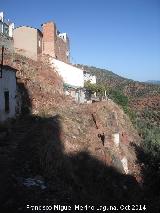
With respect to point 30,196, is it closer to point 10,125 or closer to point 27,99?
point 10,125

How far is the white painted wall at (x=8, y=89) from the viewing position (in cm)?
2042

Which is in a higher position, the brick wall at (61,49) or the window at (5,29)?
the window at (5,29)

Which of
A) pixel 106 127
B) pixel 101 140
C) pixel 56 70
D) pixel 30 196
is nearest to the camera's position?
pixel 30 196

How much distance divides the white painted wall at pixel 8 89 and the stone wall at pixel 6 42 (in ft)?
56.6

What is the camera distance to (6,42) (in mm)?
39156

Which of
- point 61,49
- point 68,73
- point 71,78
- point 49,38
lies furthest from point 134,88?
point 68,73

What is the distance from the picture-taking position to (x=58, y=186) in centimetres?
1258

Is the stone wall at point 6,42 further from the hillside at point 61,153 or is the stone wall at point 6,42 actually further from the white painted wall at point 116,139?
the white painted wall at point 116,139

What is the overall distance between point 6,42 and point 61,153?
25.9 m

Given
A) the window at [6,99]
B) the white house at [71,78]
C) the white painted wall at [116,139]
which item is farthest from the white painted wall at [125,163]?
the white house at [71,78]

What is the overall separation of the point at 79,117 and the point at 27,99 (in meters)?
4.97

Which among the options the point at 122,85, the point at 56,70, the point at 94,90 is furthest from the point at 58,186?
the point at 122,85

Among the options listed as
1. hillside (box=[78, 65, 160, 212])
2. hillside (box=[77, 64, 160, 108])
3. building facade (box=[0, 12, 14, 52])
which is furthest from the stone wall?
hillside (box=[77, 64, 160, 108])

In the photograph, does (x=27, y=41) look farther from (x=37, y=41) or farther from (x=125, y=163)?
(x=125, y=163)
